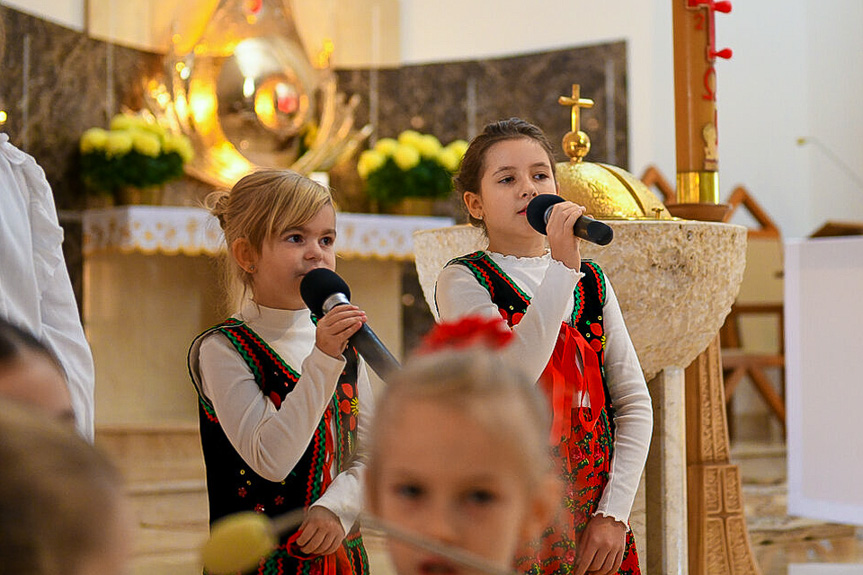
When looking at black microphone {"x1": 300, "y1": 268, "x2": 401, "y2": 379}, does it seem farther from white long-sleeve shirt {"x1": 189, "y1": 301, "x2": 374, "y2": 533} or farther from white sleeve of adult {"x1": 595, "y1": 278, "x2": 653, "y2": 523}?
white sleeve of adult {"x1": 595, "y1": 278, "x2": 653, "y2": 523}

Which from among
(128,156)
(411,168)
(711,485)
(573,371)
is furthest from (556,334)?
(411,168)

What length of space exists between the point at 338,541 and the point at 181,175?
4.22 metres

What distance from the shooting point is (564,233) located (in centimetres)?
172

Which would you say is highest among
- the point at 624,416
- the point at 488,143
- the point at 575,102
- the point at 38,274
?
the point at 575,102

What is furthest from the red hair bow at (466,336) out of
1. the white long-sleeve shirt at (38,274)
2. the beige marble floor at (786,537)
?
the beige marble floor at (786,537)

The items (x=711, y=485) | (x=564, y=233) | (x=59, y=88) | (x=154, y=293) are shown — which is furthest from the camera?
(x=154, y=293)

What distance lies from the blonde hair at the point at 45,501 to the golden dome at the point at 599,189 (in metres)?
1.92

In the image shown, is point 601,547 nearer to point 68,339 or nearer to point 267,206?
point 267,206

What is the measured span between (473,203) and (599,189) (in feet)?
1.70

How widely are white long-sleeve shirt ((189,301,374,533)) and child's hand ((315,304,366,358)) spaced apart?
2 cm

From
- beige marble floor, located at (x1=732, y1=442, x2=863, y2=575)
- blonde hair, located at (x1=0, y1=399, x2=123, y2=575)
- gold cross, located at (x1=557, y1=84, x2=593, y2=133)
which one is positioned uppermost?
gold cross, located at (x1=557, y1=84, x2=593, y2=133)

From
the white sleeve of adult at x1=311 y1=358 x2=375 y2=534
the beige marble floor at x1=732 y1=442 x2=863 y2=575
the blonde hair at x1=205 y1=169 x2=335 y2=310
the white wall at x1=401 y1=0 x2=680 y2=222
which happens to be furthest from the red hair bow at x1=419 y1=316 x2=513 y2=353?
the white wall at x1=401 y1=0 x2=680 y2=222

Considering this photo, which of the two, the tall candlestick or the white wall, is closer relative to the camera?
the tall candlestick

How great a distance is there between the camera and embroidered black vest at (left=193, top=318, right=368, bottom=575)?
5.60 ft
